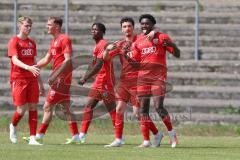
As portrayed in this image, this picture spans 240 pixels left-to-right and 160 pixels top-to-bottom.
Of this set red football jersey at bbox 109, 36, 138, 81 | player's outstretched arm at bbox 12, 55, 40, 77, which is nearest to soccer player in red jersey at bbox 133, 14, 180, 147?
red football jersey at bbox 109, 36, 138, 81

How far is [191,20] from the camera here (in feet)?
84.7

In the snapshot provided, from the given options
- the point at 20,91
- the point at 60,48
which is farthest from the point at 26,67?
the point at 60,48

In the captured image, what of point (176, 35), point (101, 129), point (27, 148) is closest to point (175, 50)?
point (27, 148)

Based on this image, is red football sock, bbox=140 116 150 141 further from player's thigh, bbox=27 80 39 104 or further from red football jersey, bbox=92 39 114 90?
player's thigh, bbox=27 80 39 104

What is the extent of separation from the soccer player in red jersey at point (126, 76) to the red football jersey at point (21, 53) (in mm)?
1320

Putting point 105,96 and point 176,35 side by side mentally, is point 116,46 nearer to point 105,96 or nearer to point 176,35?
point 105,96

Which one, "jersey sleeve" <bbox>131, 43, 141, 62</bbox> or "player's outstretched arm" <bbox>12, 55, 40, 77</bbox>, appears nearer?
"player's outstretched arm" <bbox>12, 55, 40, 77</bbox>

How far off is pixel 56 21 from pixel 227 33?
916 cm

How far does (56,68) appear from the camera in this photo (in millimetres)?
16984

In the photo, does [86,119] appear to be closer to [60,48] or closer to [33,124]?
[33,124]

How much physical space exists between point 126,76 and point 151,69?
3.63 feet

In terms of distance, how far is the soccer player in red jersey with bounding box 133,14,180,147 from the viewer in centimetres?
1622

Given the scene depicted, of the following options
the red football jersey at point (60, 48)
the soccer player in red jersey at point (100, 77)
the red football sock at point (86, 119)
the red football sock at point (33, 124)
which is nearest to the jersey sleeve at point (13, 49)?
the red football jersey at point (60, 48)

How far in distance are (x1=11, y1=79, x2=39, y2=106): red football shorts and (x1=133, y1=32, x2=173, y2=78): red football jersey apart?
1.85 meters
